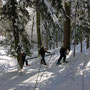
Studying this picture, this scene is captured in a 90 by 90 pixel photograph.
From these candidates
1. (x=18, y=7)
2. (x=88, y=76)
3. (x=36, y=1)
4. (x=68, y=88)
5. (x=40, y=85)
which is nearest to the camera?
(x=68, y=88)

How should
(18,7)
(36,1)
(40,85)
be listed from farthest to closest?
(18,7), (36,1), (40,85)

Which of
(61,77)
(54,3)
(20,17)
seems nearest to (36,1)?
(54,3)

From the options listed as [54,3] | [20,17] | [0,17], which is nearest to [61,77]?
[54,3]

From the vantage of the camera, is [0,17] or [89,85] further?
[0,17]

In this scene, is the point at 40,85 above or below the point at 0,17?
below

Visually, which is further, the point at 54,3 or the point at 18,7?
the point at 18,7

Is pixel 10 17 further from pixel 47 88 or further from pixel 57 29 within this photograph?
pixel 47 88

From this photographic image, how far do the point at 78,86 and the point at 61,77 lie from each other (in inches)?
52.8

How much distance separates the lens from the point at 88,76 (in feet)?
21.3

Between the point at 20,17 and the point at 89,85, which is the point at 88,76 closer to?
the point at 89,85

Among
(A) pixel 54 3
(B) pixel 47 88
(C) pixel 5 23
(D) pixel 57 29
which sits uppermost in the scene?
(A) pixel 54 3

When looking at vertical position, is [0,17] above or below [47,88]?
above

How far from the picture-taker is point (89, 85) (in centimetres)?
→ 556

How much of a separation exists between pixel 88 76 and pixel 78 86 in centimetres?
111
